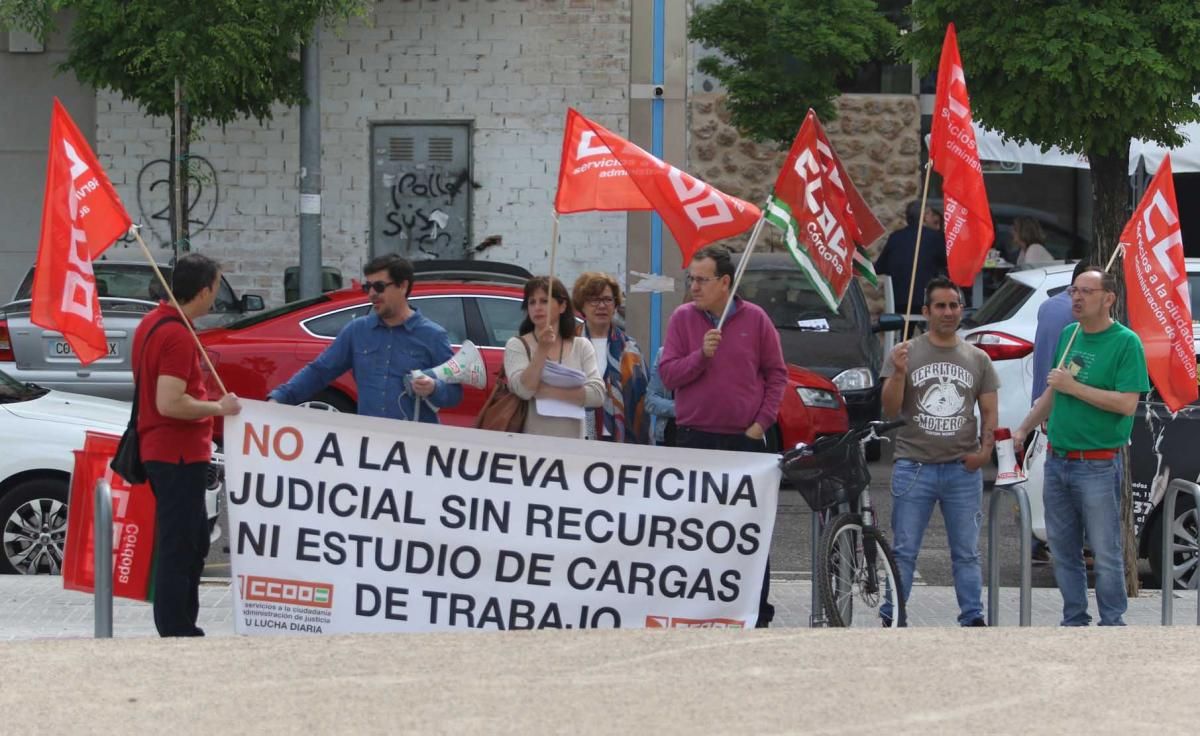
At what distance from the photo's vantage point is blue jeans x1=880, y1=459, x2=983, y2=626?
8.09 m

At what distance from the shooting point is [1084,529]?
823 centimetres

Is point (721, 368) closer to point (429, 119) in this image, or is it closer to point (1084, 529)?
point (1084, 529)

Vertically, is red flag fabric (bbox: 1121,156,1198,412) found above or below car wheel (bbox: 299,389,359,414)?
above

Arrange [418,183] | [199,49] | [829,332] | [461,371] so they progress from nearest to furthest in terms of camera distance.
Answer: [461,371]
[829,332]
[199,49]
[418,183]

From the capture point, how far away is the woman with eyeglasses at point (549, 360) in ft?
25.3

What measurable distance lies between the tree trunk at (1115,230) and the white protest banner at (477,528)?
301 cm

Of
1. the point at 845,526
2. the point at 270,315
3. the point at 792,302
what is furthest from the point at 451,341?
the point at 845,526

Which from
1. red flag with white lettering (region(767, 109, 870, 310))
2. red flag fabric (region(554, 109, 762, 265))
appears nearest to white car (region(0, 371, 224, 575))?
red flag fabric (region(554, 109, 762, 265))

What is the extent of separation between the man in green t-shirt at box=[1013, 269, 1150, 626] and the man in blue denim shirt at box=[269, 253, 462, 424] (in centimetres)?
261

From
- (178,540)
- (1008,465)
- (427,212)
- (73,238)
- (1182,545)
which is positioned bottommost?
(1182,545)

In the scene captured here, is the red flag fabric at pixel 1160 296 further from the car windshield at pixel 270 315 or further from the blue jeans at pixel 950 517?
the car windshield at pixel 270 315

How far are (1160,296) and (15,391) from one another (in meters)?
5.95

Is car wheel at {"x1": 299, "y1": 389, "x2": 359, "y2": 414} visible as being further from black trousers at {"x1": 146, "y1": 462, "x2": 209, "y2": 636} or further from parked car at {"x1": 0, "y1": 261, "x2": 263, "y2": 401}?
black trousers at {"x1": 146, "y1": 462, "x2": 209, "y2": 636}

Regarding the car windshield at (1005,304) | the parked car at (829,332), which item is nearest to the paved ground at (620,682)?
the car windshield at (1005,304)
